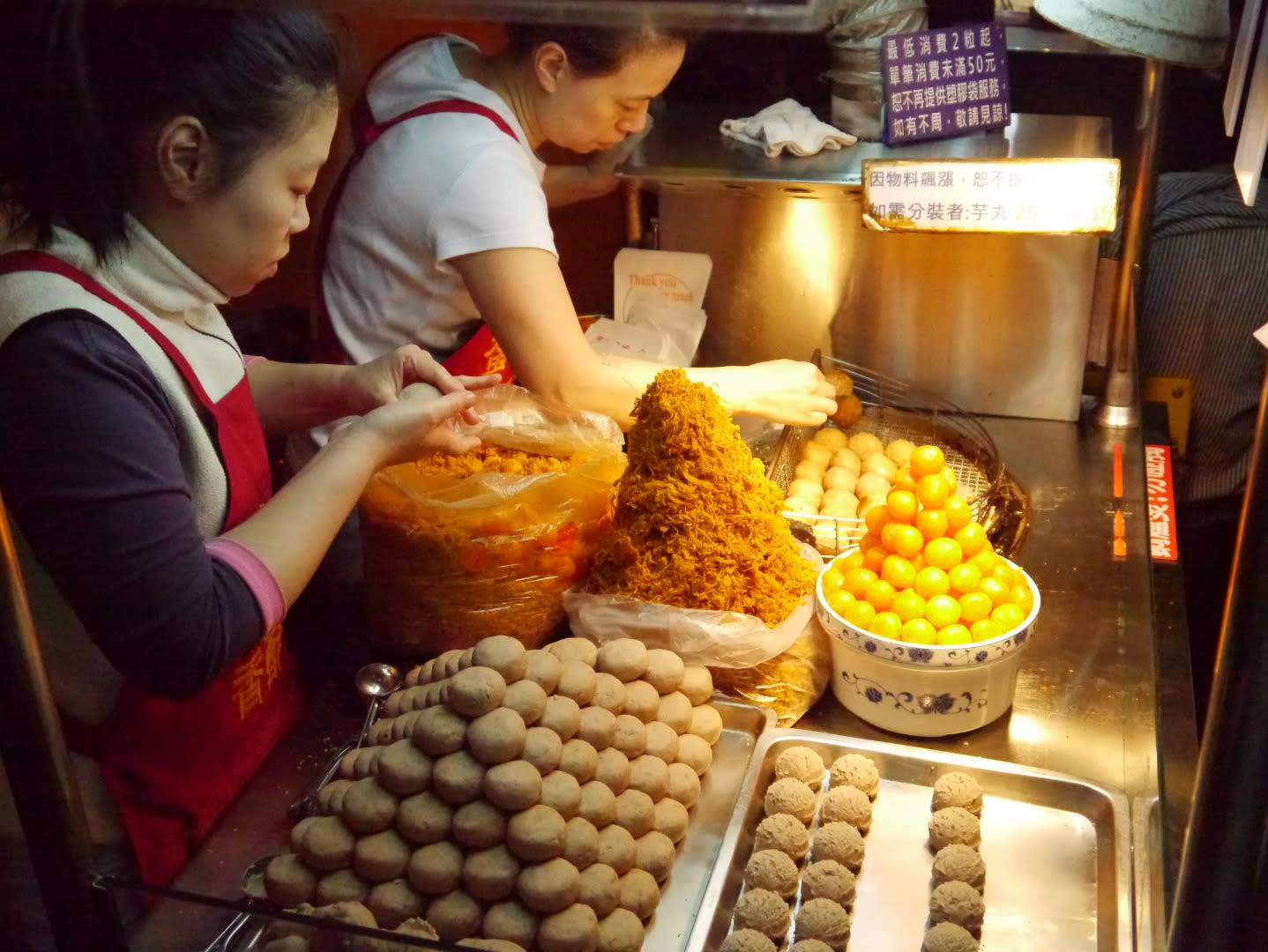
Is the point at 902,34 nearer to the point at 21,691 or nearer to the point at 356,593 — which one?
the point at 356,593

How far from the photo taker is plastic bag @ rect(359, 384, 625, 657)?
155 cm

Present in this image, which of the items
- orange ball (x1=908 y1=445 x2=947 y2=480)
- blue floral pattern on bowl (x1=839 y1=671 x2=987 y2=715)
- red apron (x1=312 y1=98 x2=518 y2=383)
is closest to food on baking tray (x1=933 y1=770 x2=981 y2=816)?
blue floral pattern on bowl (x1=839 y1=671 x2=987 y2=715)

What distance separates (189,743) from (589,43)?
1059 mm

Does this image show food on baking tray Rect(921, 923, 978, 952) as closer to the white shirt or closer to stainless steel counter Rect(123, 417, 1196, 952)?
stainless steel counter Rect(123, 417, 1196, 952)

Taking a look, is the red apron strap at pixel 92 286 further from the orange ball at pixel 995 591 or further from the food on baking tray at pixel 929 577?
the orange ball at pixel 995 591

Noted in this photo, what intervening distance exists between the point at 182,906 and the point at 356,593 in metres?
0.77

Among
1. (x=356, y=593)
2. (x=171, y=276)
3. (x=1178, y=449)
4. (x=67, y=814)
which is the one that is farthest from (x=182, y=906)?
(x=1178, y=449)

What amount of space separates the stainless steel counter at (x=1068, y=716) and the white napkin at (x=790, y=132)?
0.76m

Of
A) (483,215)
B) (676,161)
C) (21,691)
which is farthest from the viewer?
(676,161)

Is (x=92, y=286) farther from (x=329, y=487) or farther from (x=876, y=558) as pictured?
(x=876, y=558)

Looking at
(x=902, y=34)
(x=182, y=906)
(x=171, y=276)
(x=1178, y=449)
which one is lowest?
(x=1178, y=449)

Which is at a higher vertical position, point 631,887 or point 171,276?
point 171,276

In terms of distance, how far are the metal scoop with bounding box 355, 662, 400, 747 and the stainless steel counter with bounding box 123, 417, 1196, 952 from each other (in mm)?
44

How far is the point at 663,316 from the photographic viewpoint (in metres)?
2.39
